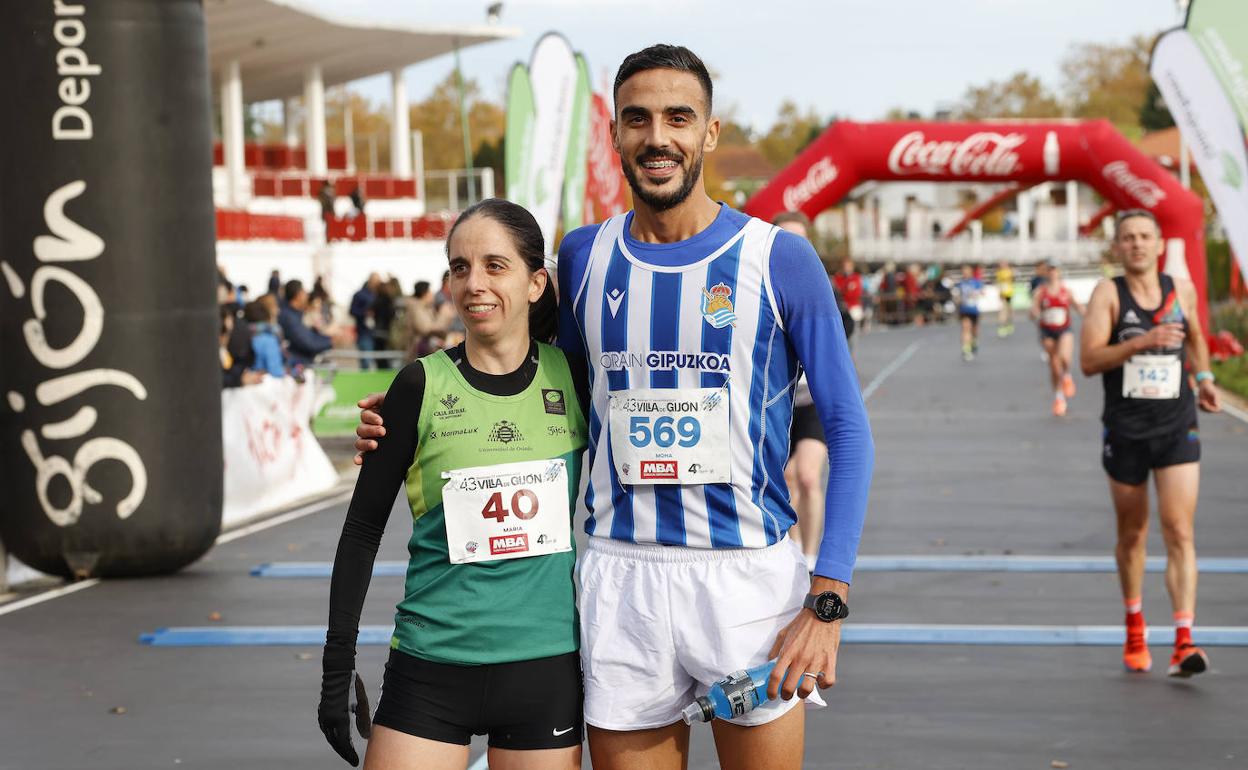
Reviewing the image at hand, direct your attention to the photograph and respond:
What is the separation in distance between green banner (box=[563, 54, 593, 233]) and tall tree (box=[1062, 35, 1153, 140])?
9084 cm

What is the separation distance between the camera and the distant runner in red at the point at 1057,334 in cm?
2209

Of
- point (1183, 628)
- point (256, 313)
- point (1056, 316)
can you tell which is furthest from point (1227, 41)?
point (1183, 628)

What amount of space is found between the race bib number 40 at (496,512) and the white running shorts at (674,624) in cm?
17

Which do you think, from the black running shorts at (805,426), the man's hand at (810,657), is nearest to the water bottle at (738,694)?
the man's hand at (810,657)

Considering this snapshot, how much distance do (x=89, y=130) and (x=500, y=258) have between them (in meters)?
6.79

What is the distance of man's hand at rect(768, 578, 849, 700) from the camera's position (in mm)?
3465

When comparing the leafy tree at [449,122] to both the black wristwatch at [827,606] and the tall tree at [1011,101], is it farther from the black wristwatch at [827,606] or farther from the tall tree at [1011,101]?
the black wristwatch at [827,606]

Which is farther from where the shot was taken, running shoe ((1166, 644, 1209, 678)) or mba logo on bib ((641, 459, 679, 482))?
running shoe ((1166, 644, 1209, 678))

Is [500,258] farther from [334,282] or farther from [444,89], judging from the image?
[444,89]

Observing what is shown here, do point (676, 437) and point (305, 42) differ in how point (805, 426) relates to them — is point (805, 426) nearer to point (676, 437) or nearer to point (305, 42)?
point (676, 437)

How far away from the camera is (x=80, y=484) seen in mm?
9906

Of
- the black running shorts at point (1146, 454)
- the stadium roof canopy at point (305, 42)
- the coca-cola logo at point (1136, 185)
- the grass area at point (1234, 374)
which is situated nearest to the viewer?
the black running shorts at point (1146, 454)

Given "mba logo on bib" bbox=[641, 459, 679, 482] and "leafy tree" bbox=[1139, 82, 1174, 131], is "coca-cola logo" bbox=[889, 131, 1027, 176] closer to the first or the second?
"mba logo on bib" bbox=[641, 459, 679, 482]

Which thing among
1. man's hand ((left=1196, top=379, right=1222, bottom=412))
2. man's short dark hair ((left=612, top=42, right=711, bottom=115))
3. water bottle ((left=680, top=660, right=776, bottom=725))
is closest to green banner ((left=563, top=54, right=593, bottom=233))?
man's hand ((left=1196, top=379, right=1222, bottom=412))
